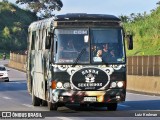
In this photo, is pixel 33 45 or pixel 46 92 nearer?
pixel 46 92

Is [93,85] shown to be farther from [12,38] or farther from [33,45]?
[12,38]

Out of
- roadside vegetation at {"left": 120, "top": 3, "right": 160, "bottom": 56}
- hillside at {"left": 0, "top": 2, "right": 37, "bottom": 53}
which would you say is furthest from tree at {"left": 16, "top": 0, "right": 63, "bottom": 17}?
roadside vegetation at {"left": 120, "top": 3, "right": 160, "bottom": 56}

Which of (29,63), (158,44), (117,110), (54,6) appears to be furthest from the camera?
(54,6)

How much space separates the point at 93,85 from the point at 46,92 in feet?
6.16

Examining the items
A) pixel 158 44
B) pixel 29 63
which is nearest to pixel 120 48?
pixel 29 63

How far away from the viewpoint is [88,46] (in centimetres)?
2317

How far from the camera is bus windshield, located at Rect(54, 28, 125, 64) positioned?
23047 mm

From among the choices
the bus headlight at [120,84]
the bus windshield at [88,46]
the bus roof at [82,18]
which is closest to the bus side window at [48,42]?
the bus windshield at [88,46]

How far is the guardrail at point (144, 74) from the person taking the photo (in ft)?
124

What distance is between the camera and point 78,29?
23.3m

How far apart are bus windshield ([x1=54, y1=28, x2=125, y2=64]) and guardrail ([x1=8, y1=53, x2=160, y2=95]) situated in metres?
13.6

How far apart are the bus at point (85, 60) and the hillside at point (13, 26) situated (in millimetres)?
145756

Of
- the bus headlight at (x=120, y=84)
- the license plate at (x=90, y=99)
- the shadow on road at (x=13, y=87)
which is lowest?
the shadow on road at (x=13, y=87)

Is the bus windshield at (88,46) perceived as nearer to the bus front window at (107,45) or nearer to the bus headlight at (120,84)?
the bus front window at (107,45)
